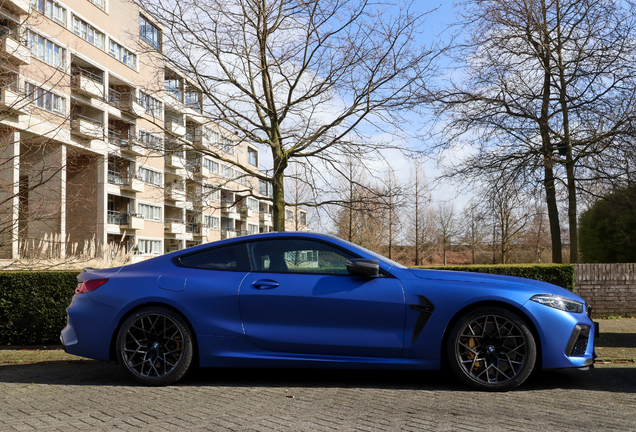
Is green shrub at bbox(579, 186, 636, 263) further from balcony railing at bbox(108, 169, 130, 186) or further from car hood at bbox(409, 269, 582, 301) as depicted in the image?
balcony railing at bbox(108, 169, 130, 186)

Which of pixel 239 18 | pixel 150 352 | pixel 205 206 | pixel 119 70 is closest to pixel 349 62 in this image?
pixel 239 18

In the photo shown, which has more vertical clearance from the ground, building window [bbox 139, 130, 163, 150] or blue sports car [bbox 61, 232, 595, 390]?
building window [bbox 139, 130, 163, 150]

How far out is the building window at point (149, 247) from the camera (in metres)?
49.9

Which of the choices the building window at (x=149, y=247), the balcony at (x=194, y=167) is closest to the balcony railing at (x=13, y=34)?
the balcony at (x=194, y=167)

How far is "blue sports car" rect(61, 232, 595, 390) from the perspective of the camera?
5.11 m

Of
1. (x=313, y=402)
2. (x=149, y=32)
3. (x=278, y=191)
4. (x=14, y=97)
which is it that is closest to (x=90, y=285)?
(x=313, y=402)

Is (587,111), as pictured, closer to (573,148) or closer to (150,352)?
(573,148)

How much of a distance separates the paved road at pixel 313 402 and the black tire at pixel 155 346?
14 cm

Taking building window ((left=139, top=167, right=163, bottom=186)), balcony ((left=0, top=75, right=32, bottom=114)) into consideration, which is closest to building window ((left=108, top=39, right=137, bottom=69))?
building window ((left=139, top=167, right=163, bottom=186))

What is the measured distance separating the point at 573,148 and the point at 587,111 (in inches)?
42.3

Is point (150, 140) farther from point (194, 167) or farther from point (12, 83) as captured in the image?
point (12, 83)

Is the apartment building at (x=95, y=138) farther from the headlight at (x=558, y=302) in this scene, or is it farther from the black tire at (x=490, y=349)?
the headlight at (x=558, y=302)

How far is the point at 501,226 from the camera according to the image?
37.5 m

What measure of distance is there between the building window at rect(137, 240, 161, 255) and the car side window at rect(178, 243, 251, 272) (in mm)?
45465
